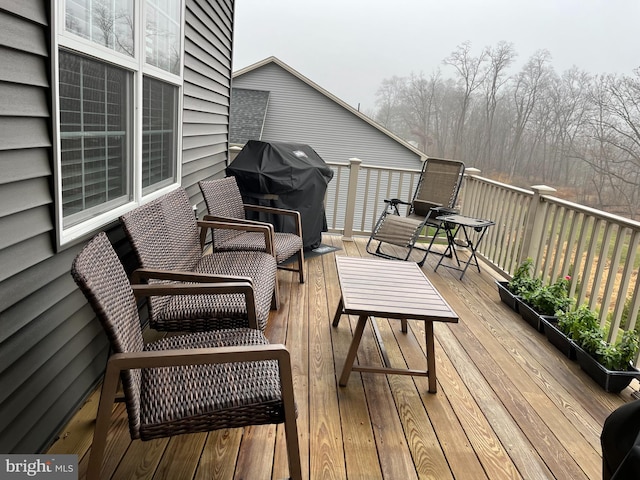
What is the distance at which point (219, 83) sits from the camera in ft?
17.7

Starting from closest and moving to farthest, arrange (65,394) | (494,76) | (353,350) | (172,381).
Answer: (172,381) < (65,394) < (353,350) < (494,76)

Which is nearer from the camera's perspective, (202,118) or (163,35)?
(163,35)

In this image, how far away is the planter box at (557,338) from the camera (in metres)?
3.19

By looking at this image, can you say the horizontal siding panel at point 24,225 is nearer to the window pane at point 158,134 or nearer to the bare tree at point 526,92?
the window pane at point 158,134

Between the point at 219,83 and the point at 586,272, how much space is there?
4.06m

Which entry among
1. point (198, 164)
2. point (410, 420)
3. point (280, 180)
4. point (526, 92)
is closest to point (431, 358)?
point (410, 420)

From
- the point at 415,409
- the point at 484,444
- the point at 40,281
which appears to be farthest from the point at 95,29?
the point at 484,444

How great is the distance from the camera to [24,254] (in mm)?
1703

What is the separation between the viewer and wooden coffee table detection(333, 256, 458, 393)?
2.47 m

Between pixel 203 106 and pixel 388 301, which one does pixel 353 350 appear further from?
pixel 203 106

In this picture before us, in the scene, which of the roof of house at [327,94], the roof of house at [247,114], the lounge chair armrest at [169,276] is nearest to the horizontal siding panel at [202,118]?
the lounge chair armrest at [169,276]

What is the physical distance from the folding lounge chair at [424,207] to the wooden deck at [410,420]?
5.34 feet

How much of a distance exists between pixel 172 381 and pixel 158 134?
2.18 m

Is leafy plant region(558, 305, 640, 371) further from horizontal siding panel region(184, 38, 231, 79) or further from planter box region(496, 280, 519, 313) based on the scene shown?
horizontal siding panel region(184, 38, 231, 79)
